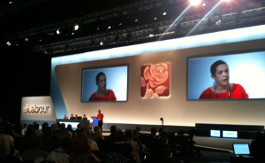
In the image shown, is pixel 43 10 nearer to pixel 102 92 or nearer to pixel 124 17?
pixel 124 17

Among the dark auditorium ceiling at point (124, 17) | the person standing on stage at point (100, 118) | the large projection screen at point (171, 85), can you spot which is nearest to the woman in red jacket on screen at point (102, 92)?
the large projection screen at point (171, 85)

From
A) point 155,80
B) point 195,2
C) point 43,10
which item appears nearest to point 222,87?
point 155,80

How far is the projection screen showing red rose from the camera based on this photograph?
11.6 m

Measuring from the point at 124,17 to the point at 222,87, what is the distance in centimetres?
436

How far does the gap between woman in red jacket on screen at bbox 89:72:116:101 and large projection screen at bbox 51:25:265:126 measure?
33 centimetres

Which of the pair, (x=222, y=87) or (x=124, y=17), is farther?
(x=124, y=17)

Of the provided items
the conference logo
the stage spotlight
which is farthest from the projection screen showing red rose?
the conference logo

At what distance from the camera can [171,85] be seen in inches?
452

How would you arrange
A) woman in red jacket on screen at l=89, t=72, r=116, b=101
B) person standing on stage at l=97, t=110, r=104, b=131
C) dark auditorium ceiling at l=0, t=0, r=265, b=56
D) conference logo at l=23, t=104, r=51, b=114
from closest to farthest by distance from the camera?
dark auditorium ceiling at l=0, t=0, r=265, b=56, person standing on stage at l=97, t=110, r=104, b=131, woman in red jacket on screen at l=89, t=72, r=116, b=101, conference logo at l=23, t=104, r=51, b=114

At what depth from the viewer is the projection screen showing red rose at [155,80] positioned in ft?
38.1

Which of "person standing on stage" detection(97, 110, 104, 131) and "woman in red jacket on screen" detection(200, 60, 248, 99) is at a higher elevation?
"woman in red jacket on screen" detection(200, 60, 248, 99)

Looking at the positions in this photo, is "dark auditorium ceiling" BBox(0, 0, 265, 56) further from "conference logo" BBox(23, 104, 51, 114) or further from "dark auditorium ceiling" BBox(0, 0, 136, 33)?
"conference logo" BBox(23, 104, 51, 114)

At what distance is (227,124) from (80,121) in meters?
5.46

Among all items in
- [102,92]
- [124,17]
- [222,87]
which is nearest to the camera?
[222,87]
